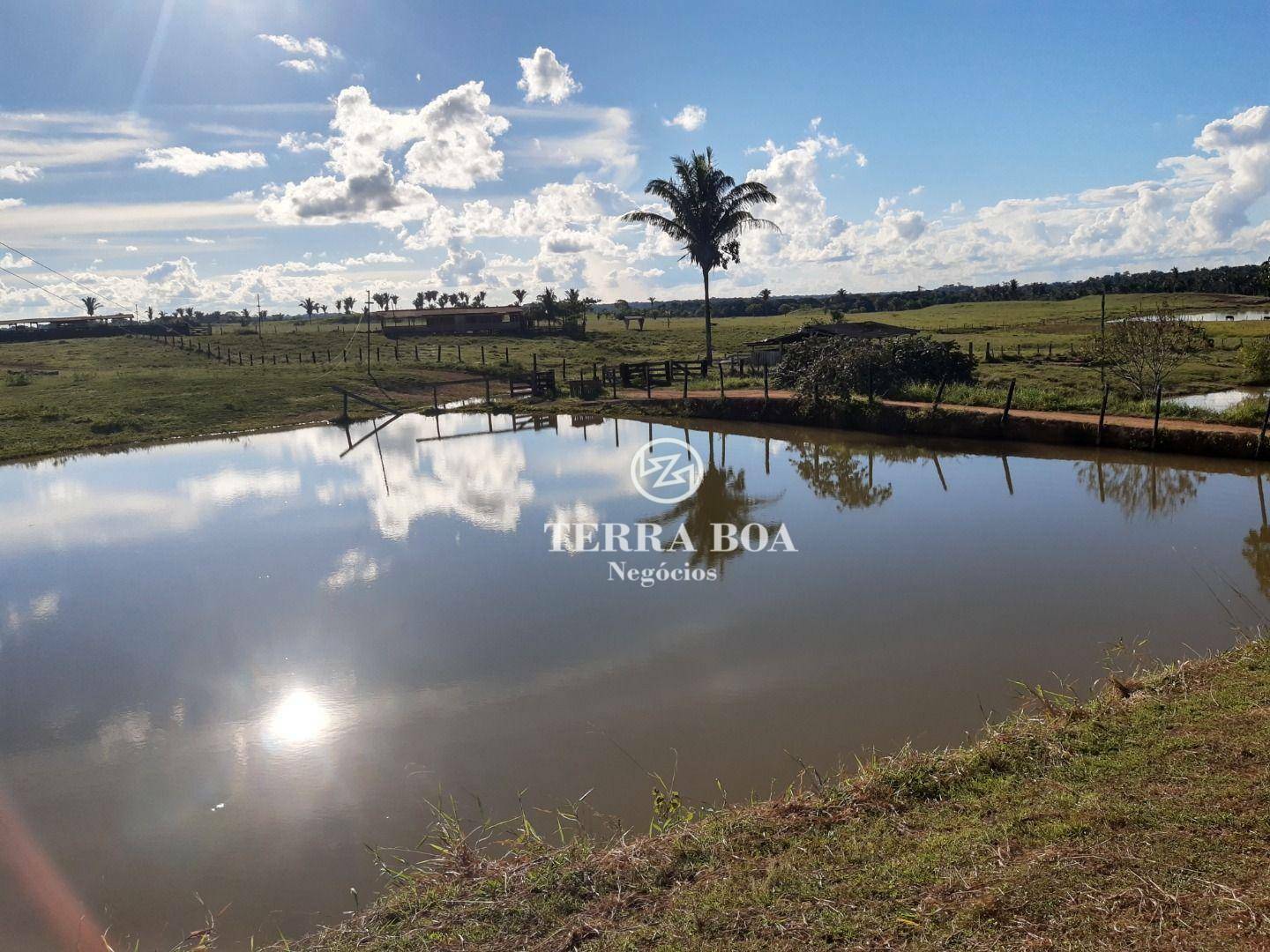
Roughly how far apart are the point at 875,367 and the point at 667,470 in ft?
27.4

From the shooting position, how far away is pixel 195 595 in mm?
10320

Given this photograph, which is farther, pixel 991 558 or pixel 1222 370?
pixel 1222 370

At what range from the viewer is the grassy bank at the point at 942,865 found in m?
3.39

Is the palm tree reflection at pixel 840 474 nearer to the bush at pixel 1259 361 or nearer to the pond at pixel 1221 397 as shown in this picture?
the pond at pixel 1221 397

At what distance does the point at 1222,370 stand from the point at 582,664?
99.9 ft

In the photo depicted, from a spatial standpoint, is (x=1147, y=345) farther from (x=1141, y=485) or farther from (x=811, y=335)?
(x=811, y=335)

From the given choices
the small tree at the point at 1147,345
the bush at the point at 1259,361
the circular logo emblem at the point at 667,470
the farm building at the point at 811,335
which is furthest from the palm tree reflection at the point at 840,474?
the bush at the point at 1259,361

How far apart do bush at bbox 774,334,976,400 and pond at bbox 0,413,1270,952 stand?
293 inches

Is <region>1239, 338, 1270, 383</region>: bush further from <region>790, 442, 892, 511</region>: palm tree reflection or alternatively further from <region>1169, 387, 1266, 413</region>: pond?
<region>790, 442, 892, 511</region>: palm tree reflection

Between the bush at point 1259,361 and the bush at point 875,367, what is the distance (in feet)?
31.2

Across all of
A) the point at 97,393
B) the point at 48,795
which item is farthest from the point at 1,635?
the point at 97,393

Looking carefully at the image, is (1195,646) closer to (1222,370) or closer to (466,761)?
(466,761)

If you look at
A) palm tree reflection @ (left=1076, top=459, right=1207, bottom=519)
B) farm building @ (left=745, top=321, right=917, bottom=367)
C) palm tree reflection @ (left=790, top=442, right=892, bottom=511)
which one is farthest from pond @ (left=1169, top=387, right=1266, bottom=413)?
palm tree reflection @ (left=790, top=442, right=892, bottom=511)

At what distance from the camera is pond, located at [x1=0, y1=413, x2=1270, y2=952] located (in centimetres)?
544
